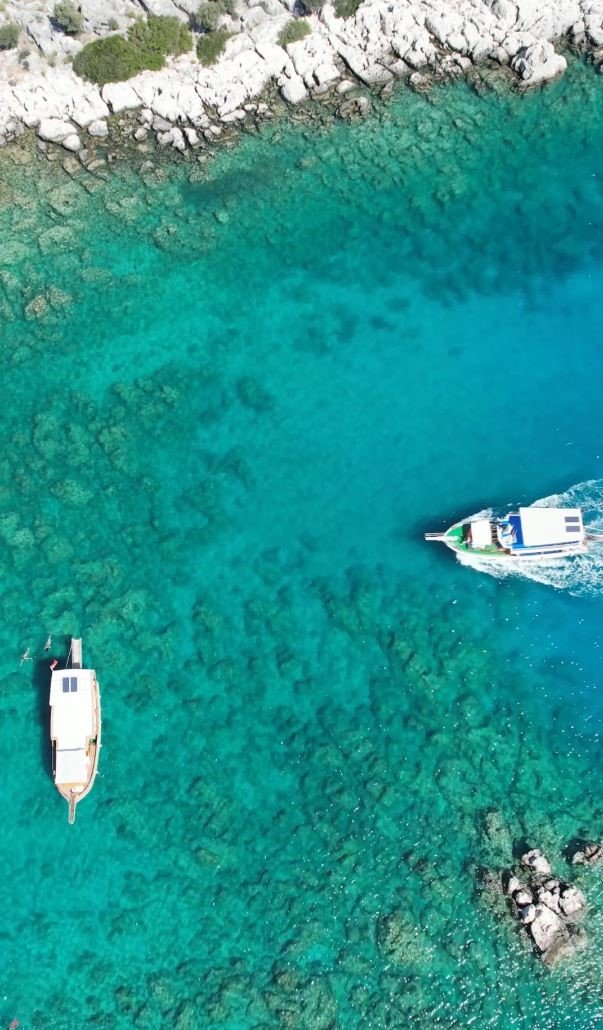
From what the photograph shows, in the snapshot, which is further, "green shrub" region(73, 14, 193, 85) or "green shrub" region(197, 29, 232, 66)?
"green shrub" region(197, 29, 232, 66)

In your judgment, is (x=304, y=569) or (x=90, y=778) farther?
(x=304, y=569)

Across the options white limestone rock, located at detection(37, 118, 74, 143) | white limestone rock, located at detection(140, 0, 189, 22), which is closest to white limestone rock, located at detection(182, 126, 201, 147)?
white limestone rock, located at detection(37, 118, 74, 143)

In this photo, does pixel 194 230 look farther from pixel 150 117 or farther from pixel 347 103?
pixel 347 103

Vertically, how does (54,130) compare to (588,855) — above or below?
above

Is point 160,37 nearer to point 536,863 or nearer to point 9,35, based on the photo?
point 9,35

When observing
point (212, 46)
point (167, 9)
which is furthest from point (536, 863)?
point (167, 9)

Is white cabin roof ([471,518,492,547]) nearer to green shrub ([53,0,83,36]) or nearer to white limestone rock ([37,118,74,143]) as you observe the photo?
white limestone rock ([37,118,74,143])
